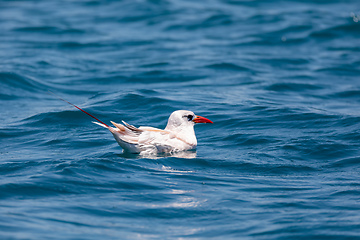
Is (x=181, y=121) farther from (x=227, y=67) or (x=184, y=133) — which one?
(x=227, y=67)

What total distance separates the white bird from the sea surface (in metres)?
0.23

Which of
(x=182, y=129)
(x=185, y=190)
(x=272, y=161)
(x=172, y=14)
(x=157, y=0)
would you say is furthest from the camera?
(x=157, y=0)

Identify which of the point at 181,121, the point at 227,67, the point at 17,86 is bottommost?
the point at 181,121

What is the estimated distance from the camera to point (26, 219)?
6.73 metres

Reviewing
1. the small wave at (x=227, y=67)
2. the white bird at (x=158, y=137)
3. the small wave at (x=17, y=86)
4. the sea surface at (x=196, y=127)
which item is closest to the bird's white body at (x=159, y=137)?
the white bird at (x=158, y=137)

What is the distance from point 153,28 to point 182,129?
59.7ft

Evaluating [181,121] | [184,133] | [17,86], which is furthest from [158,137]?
[17,86]

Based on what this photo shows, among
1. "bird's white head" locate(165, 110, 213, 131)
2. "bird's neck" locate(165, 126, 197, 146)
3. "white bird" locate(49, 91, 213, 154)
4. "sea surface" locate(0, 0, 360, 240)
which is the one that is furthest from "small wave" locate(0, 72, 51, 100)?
"bird's neck" locate(165, 126, 197, 146)

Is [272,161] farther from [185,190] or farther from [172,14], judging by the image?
[172,14]

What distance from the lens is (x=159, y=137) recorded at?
10.1 m

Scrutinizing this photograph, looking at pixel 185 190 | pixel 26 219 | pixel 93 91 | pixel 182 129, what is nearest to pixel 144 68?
pixel 93 91

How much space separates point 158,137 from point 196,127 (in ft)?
11.3

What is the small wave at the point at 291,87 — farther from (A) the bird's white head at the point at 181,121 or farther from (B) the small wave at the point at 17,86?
(B) the small wave at the point at 17,86

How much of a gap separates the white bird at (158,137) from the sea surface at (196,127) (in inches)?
9.1
